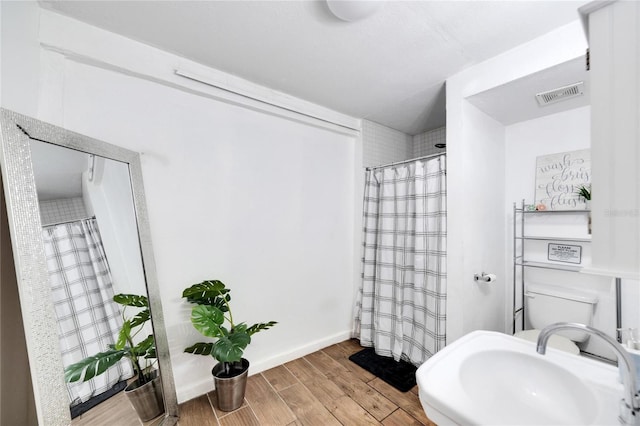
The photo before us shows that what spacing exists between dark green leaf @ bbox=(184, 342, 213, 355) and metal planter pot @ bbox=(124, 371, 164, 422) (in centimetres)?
21

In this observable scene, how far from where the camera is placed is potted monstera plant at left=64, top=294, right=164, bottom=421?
1181 millimetres

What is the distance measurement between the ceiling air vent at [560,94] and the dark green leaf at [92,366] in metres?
2.87

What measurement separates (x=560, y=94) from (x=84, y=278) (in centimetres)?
289

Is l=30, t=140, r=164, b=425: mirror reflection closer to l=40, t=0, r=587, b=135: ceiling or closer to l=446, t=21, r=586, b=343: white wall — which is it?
l=40, t=0, r=587, b=135: ceiling

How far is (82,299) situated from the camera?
1125 mm

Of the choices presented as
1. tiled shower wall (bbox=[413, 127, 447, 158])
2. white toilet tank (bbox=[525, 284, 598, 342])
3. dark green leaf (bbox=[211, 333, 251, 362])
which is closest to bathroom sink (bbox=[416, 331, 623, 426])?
dark green leaf (bbox=[211, 333, 251, 362])

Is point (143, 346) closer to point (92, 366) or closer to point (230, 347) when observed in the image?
point (92, 366)

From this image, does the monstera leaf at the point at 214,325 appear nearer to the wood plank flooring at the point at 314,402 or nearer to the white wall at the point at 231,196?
the white wall at the point at 231,196

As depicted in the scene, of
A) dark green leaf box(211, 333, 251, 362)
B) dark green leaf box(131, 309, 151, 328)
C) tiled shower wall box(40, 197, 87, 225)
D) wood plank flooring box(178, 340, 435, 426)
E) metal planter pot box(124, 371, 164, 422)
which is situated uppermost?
tiled shower wall box(40, 197, 87, 225)

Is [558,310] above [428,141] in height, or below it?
below

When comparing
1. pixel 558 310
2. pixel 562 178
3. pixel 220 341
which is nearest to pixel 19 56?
pixel 220 341

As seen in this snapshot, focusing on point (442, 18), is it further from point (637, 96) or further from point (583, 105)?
point (583, 105)

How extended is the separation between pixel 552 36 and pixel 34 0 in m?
2.64

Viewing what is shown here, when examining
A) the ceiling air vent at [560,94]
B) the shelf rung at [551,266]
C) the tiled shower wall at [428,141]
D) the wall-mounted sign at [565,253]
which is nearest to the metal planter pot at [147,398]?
the shelf rung at [551,266]
